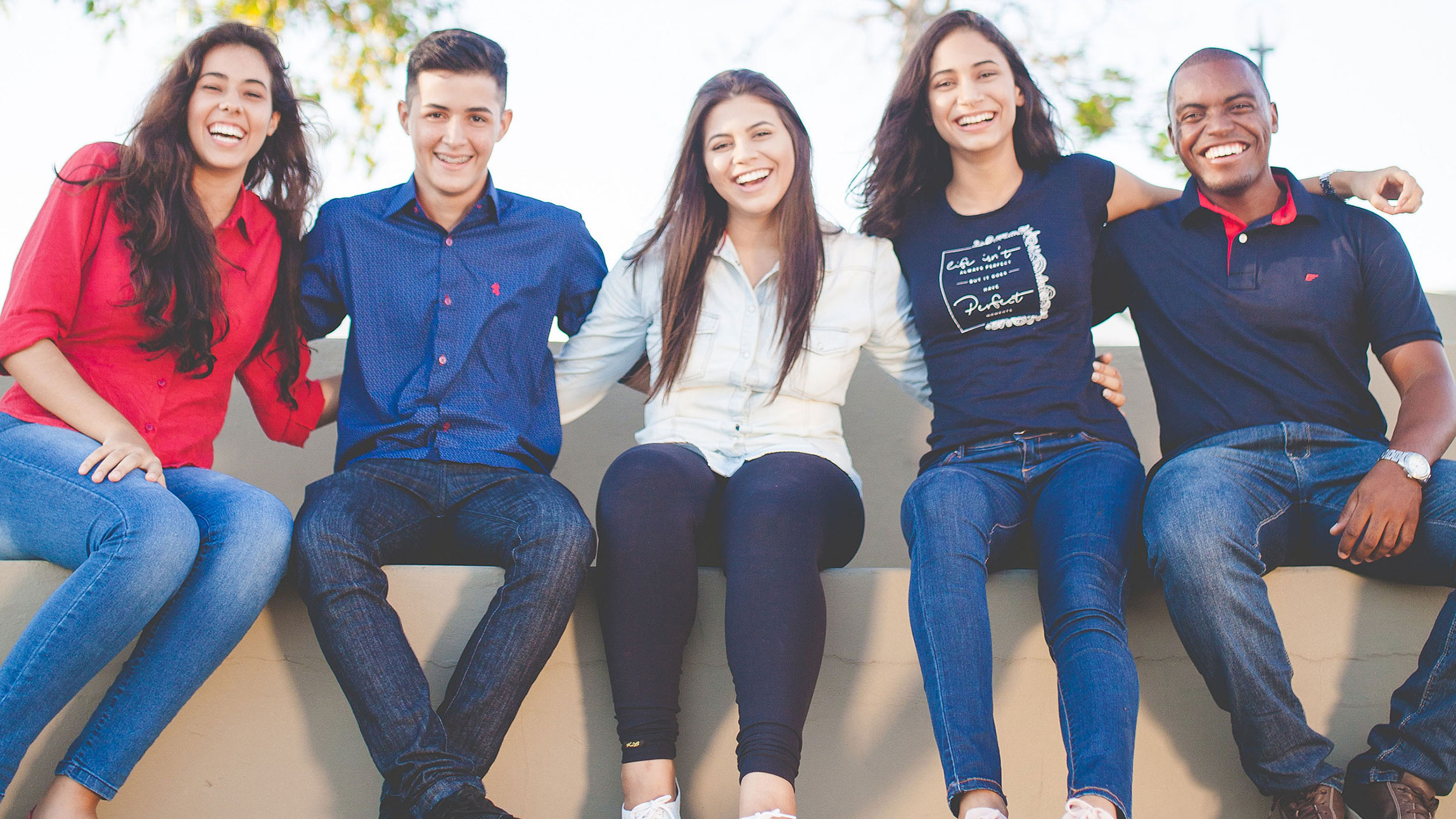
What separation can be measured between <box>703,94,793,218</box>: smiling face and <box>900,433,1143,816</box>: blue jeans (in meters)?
0.67

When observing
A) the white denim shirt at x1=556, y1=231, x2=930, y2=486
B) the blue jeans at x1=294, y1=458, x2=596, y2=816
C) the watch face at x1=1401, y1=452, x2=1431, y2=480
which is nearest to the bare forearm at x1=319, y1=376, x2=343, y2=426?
the blue jeans at x1=294, y1=458, x2=596, y2=816

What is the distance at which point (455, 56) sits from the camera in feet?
7.45

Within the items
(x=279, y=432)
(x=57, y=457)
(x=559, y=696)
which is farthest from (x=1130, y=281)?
(x=57, y=457)

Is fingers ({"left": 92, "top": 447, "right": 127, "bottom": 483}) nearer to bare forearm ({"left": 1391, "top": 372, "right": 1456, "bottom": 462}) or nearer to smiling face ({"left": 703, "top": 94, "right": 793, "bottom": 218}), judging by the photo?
smiling face ({"left": 703, "top": 94, "right": 793, "bottom": 218})

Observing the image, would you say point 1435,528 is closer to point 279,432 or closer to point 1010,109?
point 1010,109

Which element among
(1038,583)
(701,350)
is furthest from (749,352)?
(1038,583)

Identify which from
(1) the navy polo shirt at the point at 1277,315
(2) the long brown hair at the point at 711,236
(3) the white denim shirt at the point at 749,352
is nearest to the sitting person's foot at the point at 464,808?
(3) the white denim shirt at the point at 749,352

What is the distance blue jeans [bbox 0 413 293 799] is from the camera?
1674 mm

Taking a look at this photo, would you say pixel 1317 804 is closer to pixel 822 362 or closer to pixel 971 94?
pixel 822 362

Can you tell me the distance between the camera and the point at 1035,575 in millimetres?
2061

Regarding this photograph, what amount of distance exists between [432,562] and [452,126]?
2.97 ft

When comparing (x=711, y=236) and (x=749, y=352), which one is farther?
(x=711, y=236)

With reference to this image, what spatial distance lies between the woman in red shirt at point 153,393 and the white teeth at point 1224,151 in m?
1.93

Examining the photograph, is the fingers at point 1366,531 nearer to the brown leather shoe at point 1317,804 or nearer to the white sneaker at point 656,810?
the brown leather shoe at point 1317,804
